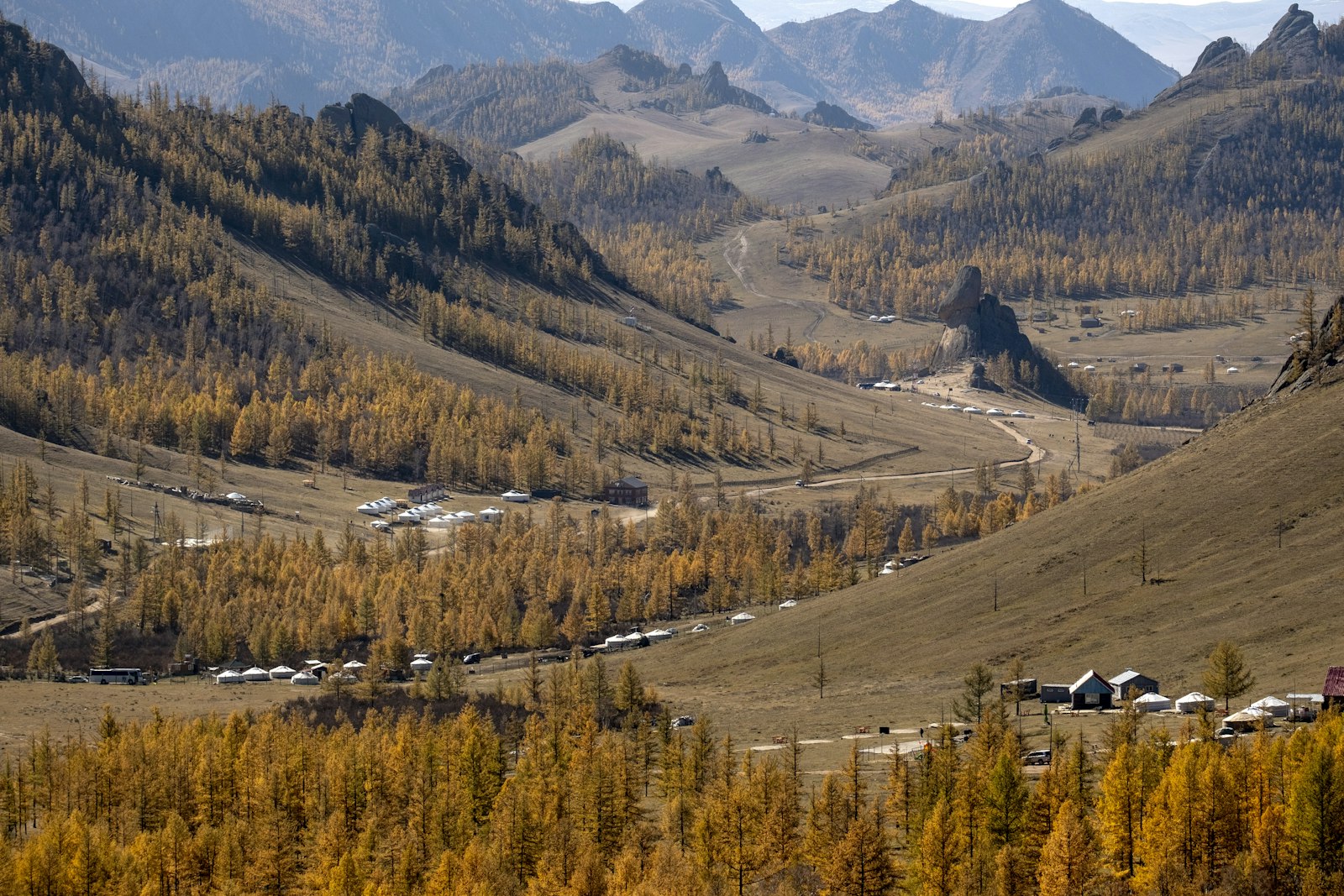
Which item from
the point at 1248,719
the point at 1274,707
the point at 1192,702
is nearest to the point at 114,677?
the point at 1192,702

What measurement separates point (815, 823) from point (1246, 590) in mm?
66998

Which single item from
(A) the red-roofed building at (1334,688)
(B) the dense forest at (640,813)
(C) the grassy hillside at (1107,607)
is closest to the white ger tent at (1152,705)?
(C) the grassy hillside at (1107,607)

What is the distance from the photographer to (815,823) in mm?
110312

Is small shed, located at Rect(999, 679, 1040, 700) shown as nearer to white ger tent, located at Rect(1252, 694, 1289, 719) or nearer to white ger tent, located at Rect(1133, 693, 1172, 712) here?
white ger tent, located at Rect(1133, 693, 1172, 712)

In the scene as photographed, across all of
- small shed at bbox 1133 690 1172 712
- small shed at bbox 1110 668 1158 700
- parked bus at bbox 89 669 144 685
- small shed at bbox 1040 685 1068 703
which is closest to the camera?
small shed at bbox 1133 690 1172 712

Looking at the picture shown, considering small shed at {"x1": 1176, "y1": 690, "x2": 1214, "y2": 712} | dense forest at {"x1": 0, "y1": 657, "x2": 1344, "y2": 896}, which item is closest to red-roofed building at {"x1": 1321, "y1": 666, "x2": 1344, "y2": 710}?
small shed at {"x1": 1176, "y1": 690, "x2": 1214, "y2": 712}

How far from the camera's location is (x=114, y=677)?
19025 cm

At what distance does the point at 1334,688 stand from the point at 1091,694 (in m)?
22.3

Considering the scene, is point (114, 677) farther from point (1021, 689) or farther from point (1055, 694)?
point (1055, 694)

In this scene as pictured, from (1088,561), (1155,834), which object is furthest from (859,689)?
(1155,834)

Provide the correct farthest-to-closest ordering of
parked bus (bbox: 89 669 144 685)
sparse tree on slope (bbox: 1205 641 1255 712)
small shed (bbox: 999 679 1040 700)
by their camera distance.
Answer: parked bus (bbox: 89 669 144 685) → small shed (bbox: 999 679 1040 700) → sparse tree on slope (bbox: 1205 641 1255 712)

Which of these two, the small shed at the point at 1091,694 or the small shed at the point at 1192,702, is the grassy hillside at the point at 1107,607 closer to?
the small shed at the point at 1192,702

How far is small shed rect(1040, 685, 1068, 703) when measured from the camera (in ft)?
477

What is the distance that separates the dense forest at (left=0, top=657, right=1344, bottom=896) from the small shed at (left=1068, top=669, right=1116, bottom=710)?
30.2 feet
